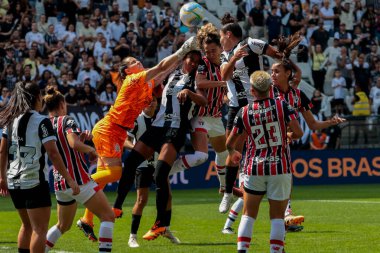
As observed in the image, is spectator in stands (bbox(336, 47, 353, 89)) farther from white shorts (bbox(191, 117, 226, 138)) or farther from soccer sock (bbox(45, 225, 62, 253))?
soccer sock (bbox(45, 225, 62, 253))

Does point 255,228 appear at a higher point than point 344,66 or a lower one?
lower

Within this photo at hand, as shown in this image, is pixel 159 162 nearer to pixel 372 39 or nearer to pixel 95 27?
pixel 95 27

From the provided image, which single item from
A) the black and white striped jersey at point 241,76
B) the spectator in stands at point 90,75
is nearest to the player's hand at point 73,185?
the black and white striped jersey at point 241,76

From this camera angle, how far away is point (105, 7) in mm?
29297

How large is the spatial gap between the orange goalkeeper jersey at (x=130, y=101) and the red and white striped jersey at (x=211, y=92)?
86 cm

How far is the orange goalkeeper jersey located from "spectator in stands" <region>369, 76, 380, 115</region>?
17.6 meters

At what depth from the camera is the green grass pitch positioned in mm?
11953

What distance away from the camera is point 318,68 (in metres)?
30.8

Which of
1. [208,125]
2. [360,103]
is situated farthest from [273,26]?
[208,125]

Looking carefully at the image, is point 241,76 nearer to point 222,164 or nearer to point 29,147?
point 222,164

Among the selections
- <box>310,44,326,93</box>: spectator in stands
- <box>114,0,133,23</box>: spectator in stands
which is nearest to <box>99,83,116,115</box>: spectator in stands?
<box>114,0,133,23</box>: spectator in stands

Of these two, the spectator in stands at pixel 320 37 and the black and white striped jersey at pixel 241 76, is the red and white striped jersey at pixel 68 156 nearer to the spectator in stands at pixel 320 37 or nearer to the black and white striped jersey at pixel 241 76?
the black and white striped jersey at pixel 241 76

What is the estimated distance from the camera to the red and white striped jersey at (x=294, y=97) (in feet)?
38.5

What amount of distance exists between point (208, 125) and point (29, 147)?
494 cm
